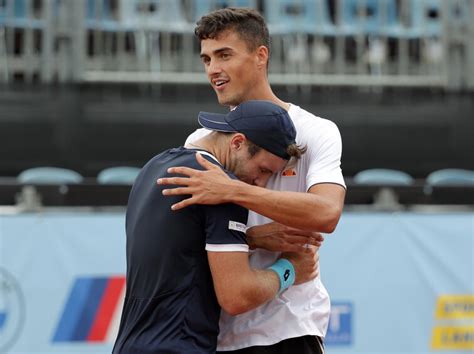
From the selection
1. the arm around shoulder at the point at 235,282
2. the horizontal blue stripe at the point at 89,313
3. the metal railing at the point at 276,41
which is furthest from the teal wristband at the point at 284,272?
the metal railing at the point at 276,41

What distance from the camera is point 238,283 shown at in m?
3.00

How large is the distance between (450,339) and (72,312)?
2.64 metres

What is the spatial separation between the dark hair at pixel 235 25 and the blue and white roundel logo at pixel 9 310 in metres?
3.35

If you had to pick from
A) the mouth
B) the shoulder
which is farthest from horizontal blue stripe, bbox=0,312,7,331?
the shoulder

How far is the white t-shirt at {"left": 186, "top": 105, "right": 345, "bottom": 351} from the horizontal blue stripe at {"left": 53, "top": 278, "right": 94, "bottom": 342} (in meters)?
3.16

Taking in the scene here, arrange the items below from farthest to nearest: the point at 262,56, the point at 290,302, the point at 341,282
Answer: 1. the point at 341,282
2. the point at 262,56
3. the point at 290,302

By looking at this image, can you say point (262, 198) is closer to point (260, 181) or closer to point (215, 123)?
point (260, 181)

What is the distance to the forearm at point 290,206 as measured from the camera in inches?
120

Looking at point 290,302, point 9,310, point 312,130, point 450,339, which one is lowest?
point 450,339

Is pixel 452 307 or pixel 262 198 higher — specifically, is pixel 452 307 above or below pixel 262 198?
below

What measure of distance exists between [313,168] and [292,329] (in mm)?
570

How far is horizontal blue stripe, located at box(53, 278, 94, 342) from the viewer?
20.9ft

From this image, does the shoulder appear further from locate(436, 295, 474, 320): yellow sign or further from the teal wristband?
locate(436, 295, 474, 320): yellow sign

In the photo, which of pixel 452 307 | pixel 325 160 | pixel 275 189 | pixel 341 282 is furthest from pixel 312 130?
pixel 452 307
